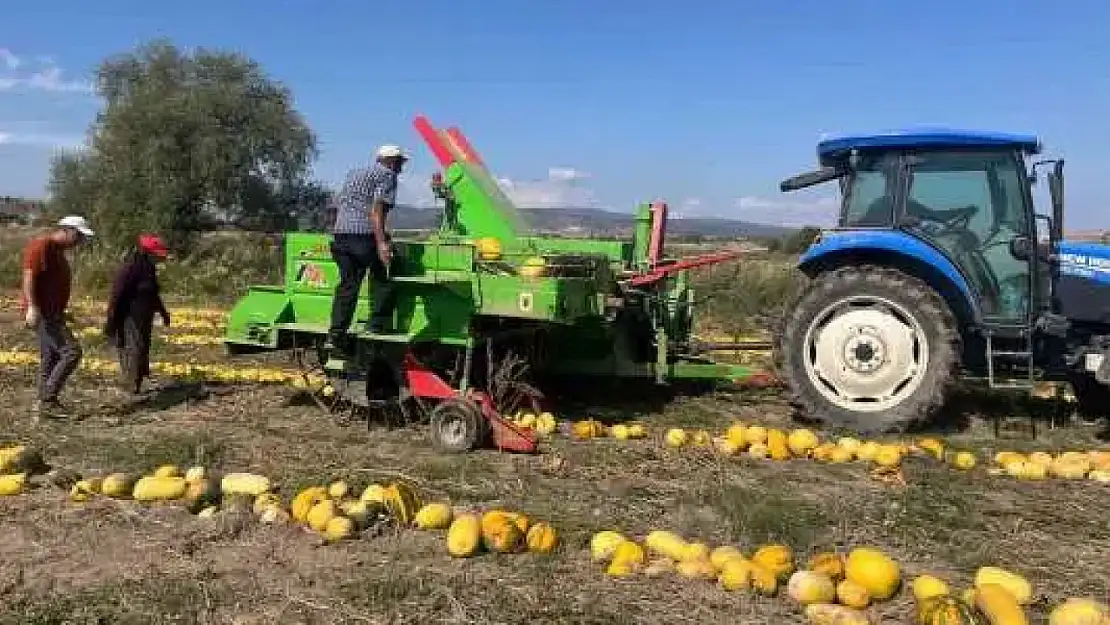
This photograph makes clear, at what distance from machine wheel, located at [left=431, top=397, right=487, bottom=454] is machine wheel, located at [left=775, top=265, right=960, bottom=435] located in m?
2.82

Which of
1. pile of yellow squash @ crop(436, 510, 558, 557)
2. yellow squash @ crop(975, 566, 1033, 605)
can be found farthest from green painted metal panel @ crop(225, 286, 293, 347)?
yellow squash @ crop(975, 566, 1033, 605)

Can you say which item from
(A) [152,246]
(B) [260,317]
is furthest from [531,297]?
(A) [152,246]

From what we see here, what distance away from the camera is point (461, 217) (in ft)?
33.4

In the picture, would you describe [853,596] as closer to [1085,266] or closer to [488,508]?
[488,508]

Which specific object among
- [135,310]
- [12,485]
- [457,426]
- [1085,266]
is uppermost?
[1085,266]

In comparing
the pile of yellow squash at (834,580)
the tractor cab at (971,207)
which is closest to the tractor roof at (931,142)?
the tractor cab at (971,207)

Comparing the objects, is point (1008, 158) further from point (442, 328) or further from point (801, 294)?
point (442, 328)

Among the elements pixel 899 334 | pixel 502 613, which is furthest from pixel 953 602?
pixel 899 334

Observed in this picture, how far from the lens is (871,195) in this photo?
8914mm

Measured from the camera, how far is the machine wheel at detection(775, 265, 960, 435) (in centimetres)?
824

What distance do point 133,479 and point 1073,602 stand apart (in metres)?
5.26

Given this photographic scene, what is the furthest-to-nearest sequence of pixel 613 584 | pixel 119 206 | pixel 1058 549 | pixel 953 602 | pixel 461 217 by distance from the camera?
pixel 119 206 → pixel 461 217 → pixel 1058 549 → pixel 613 584 → pixel 953 602

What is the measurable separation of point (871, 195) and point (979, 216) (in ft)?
2.94

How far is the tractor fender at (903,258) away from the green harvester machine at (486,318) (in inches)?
39.7
